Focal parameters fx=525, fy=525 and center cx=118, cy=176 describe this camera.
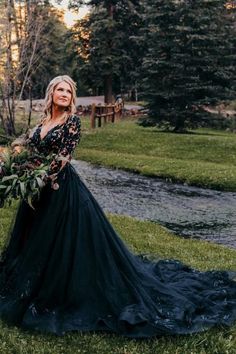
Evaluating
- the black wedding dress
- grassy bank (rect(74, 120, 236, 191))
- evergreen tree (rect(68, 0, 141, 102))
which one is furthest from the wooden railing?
the black wedding dress

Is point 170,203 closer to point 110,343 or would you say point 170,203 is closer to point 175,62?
point 110,343

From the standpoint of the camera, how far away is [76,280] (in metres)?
5.35

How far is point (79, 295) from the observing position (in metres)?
5.34

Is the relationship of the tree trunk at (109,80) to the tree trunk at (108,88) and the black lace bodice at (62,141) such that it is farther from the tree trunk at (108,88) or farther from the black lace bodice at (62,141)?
the black lace bodice at (62,141)

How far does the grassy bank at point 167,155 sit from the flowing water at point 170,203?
60cm

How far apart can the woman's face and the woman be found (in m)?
0.01

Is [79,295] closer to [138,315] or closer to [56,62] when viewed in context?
[138,315]

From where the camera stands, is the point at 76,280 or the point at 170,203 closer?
the point at 76,280

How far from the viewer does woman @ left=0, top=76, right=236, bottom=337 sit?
5215 millimetres

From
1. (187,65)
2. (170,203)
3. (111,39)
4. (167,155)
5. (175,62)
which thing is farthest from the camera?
(111,39)

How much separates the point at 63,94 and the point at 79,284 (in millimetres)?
2005

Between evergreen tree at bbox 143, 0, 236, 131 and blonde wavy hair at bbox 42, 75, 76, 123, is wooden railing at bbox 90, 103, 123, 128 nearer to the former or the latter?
evergreen tree at bbox 143, 0, 236, 131

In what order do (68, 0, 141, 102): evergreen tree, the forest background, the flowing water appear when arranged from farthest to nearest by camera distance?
(68, 0, 141, 102): evergreen tree < the forest background < the flowing water

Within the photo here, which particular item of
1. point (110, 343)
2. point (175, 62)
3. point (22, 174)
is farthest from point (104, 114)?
point (110, 343)
